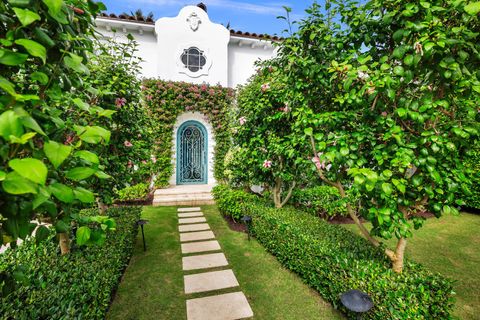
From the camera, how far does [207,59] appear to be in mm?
10109

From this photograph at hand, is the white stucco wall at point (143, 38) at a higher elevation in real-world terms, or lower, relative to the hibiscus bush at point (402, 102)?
higher

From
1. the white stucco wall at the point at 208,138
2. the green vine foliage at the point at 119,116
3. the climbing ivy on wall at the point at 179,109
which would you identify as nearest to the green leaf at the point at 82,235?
the green vine foliage at the point at 119,116

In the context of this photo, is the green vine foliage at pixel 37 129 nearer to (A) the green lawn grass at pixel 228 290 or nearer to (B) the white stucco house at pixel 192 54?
(A) the green lawn grass at pixel 228 290

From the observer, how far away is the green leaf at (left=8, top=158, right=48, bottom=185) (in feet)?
2.10

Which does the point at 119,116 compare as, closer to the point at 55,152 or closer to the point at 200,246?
the point at 200,246

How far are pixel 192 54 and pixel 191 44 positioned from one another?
385 mm

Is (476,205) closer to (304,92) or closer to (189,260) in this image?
(304,92)

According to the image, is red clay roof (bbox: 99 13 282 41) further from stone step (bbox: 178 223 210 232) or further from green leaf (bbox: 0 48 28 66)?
green leaf (bbox: 0 48 28 66)

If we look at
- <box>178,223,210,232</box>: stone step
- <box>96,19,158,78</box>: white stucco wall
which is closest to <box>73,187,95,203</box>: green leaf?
<box>178,223,210,232</box>: stone step

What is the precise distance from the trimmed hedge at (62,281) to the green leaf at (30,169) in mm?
792

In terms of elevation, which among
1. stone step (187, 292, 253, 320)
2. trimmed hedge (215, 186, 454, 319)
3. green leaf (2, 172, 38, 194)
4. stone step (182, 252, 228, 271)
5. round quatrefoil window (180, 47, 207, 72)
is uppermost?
round quatrefoil window (180, 47, 207, 72)

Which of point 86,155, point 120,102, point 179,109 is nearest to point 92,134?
point 86,155

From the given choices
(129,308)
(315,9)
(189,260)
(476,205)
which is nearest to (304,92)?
(315,9)

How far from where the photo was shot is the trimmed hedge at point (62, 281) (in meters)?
1.85
